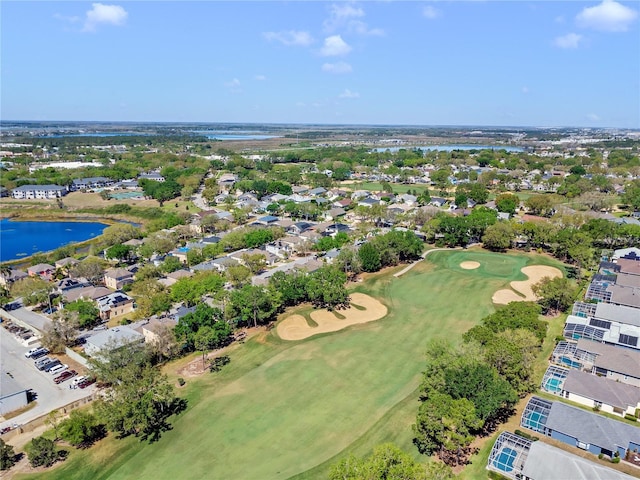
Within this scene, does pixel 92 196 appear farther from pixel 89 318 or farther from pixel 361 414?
pixel 361 414

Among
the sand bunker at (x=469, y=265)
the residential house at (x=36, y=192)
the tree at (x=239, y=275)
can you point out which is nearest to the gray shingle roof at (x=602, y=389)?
the sand bunker at (x=469, y=265)

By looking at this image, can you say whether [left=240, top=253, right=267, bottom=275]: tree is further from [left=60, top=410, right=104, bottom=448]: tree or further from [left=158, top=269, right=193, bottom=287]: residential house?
[left=60, top=410, right=104, bottom=448]: tree

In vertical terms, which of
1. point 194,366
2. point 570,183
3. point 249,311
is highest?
point 570,183

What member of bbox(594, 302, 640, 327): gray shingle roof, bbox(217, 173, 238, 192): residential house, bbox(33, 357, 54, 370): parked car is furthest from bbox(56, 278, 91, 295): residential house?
bbox(217, 173, 238, 192): residential house

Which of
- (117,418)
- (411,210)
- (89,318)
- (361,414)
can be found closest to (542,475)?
(361,414)

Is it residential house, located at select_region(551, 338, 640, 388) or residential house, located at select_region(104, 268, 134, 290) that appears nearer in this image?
residential house, located at select_region(551, 338, 640, 388)

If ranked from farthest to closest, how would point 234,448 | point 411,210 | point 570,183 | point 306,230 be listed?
point 570,183 < point 411,210 < point 306,230 < point 234,448
